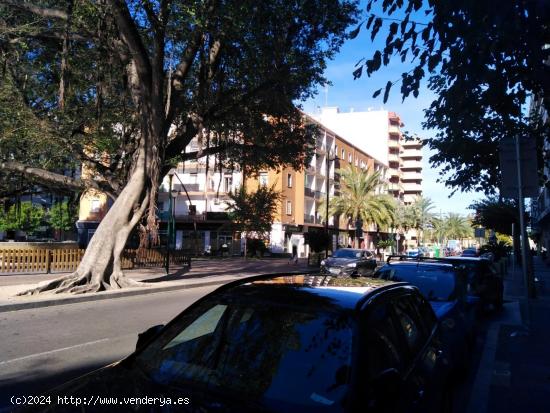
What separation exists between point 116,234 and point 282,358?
1382 cm

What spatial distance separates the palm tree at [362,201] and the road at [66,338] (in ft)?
133

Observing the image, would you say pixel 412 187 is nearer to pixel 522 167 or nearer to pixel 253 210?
pixel 253 210

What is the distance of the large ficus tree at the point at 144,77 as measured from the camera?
14.9 meters

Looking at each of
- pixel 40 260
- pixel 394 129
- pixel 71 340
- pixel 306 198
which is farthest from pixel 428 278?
pixel 394 129

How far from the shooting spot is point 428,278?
776 centimetres

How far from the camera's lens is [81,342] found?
313 inches

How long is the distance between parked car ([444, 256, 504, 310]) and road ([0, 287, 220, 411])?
22.5 ft

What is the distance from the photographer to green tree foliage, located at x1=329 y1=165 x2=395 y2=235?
52312 mm

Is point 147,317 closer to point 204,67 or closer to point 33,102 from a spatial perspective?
point 204,67

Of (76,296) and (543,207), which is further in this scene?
(543,207)

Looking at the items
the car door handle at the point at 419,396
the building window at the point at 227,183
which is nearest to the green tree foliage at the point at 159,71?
the car door handle at the point at 419,396

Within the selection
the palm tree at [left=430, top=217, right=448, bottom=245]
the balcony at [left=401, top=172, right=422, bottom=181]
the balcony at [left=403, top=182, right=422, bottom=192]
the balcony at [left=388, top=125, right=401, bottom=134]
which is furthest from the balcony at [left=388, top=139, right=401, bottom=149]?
the palm tree at [left=430, top=217, right=448, bottom=245]

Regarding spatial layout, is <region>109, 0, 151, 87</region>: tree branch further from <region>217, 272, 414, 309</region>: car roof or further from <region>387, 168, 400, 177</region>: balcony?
<region>387, 168, 400, 177</region>: balcony

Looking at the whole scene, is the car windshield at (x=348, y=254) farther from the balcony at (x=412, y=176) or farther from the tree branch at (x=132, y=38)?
the balcony at (x=412, y=176)
